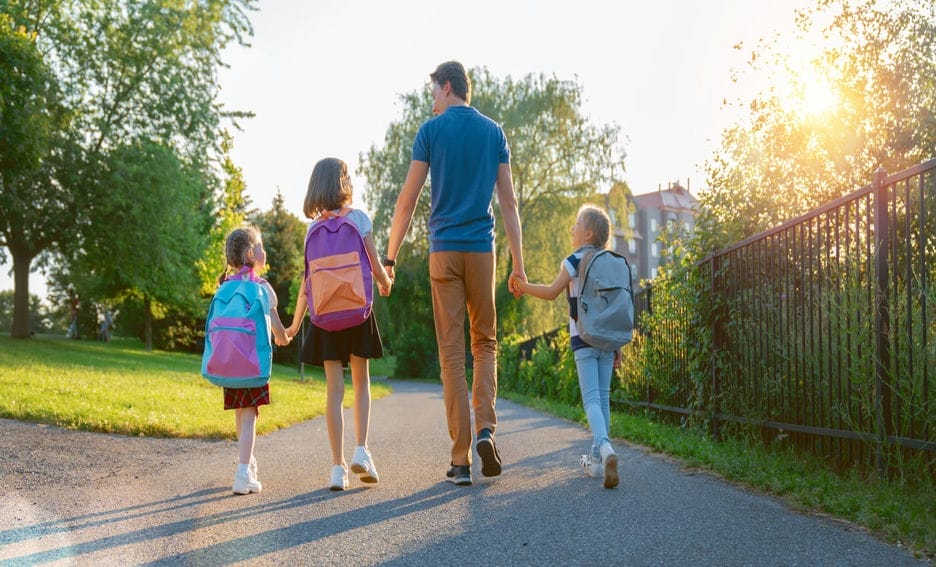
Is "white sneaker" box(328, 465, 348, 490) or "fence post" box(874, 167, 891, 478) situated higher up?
"fence post" box(874, 167, 891, 478)

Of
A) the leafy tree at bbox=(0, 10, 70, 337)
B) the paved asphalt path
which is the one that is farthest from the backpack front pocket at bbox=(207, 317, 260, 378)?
the leafy tree at bbox=(0, 10, 70, 337)

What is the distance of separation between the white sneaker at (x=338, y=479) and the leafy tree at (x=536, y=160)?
24.5 metres

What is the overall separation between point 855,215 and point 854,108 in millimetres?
11659

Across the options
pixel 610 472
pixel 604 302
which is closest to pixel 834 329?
pixel 604 302

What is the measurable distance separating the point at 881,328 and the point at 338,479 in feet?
10.2

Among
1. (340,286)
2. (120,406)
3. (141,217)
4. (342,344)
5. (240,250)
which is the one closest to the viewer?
(340,286)

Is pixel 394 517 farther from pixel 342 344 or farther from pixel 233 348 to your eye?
pixel 233 348

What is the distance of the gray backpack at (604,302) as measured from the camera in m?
5.02

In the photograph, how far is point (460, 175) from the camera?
484cm

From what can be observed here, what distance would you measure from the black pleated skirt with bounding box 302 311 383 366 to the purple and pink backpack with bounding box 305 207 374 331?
3.3 inches

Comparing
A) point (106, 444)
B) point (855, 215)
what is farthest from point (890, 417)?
point (106, 444)

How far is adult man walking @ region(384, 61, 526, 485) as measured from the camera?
4766mm

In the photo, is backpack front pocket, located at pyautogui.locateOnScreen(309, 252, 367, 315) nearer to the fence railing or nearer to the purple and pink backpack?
the purple and pink backpack

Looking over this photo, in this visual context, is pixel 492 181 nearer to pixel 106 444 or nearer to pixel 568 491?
pixel 568 491
